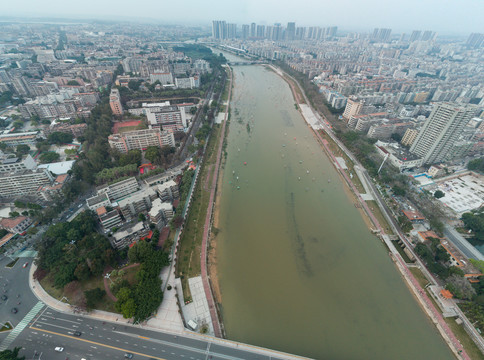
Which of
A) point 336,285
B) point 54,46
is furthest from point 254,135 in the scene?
point 54,46

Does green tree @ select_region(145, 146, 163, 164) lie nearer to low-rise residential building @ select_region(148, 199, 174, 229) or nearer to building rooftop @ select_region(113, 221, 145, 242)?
low-rise residential building @ select_region(148, 199, 174, 229)

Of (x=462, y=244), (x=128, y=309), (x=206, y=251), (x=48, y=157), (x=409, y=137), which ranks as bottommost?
(x=206, y=251)

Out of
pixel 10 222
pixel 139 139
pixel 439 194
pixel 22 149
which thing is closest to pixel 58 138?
pixel 22 149

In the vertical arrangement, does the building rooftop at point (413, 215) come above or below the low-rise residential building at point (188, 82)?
below

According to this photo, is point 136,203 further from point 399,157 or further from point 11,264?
point 399,157

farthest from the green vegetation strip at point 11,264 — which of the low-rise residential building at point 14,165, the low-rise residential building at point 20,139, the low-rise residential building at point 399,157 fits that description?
the low-rise residential building at point 399,157

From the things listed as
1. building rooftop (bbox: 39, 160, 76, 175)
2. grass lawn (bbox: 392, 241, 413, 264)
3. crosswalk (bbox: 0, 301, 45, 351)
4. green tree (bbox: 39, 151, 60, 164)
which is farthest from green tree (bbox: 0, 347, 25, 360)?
grass lawn (bbox: 392, 241, 413, 264)

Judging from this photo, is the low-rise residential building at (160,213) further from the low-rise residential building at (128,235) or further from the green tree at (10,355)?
the green tree at (10,355)

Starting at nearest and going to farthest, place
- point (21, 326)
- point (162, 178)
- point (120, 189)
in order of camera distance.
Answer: point (21, 326), point (120, 189), point (162, 178)
